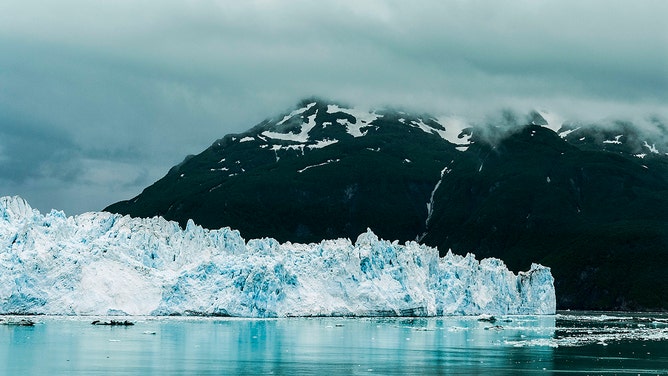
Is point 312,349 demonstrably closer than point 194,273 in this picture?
Yes

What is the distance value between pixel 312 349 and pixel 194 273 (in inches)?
1283

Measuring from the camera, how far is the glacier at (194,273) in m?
87.4

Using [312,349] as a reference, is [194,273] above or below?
above

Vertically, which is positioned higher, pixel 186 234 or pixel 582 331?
pixel 186 234

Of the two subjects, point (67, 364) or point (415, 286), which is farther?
point (415, 286)

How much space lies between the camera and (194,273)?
297ft

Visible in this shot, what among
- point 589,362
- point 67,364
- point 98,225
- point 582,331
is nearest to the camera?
point 67,364

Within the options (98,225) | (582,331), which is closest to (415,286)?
(582,331)

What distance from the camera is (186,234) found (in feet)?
343

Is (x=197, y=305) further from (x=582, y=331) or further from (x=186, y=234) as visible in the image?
(x=582, y=331)

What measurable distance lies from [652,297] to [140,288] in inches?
4215

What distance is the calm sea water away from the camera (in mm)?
48312

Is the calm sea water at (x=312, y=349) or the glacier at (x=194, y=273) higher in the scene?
the glacier at (x=194, y=273)

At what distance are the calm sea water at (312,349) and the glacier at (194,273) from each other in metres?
3.76
